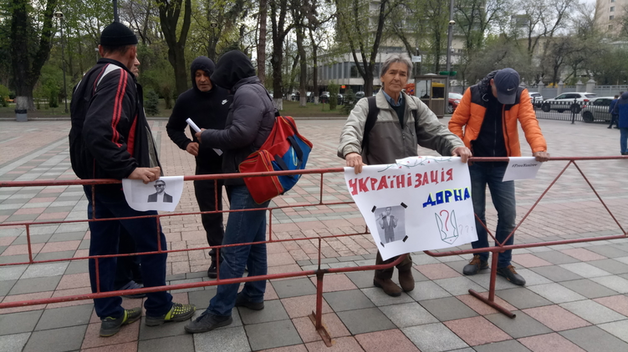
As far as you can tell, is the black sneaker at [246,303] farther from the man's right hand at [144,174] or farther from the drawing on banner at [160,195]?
the man's right hand at [144,174]

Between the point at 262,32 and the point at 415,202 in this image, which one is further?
the point at 262,32

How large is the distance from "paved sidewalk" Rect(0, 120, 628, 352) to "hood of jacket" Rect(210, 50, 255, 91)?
1658 millimetres

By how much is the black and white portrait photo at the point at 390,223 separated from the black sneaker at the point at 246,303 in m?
1.06

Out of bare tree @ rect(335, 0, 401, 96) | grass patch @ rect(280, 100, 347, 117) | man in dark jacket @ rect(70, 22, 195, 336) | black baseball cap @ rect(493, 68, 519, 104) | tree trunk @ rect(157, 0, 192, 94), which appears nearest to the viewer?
man in dark jacket @ rect(70, 22, 195, 336)

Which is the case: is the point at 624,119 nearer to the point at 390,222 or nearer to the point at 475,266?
the point at 475,266

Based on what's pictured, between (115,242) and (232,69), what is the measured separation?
1.37 meters

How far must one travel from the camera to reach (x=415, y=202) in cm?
298

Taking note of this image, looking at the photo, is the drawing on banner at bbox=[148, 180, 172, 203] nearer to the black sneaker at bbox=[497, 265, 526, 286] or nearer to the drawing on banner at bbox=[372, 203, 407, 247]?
the drawing on banner at bbox=[372, 203, 407, 247]

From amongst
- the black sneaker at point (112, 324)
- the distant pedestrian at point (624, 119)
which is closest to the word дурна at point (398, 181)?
the black sneaker at point (112, 324)

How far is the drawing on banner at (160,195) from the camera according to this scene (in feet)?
8.55

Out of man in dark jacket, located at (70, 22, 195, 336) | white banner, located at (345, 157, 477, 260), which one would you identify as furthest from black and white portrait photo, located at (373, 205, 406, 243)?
man in dark jacket, located at (70, 22, 195, 336)

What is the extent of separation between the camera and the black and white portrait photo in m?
2.92

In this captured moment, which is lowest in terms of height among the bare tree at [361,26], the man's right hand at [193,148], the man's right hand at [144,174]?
the man's right hand at [144,174]

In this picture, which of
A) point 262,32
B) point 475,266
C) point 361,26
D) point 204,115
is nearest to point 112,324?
point 204,115
